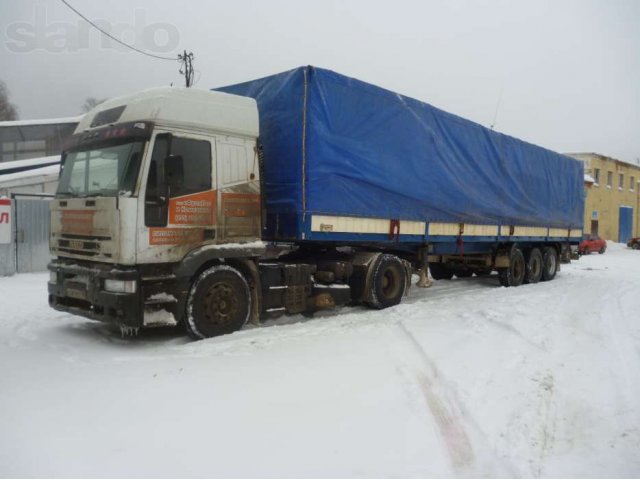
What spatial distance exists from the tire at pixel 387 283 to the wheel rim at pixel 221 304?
9.10ft

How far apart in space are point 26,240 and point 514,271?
12809mm

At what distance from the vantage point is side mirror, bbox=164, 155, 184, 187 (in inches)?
237

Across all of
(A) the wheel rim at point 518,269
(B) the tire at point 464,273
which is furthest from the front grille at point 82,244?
(B) the tire at point 464,273

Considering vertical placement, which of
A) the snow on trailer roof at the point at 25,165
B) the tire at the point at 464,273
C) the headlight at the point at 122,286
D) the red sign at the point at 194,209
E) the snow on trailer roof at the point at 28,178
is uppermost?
the snow on trailer roof at the point at 25,165

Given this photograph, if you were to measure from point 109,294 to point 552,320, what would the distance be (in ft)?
20.9

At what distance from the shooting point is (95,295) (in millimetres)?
6105

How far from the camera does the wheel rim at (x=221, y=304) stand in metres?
6.74

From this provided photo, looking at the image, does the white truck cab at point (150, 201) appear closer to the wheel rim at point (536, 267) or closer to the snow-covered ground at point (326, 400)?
the snow-covered ground at point (326, 400)

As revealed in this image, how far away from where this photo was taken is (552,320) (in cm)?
791

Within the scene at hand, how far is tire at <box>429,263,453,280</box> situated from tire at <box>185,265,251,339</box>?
8819 millimetres

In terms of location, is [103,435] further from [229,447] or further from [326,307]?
[326,307]

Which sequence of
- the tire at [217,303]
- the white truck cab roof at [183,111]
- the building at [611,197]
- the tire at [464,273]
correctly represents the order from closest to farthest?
the white truck cab roof at [183,111] < the tire at [217,303] < the tire at [464,273] < the building at [611,197]

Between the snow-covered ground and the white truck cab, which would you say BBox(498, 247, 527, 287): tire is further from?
the white truck cab

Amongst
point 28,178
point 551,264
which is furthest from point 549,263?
point 28,178
